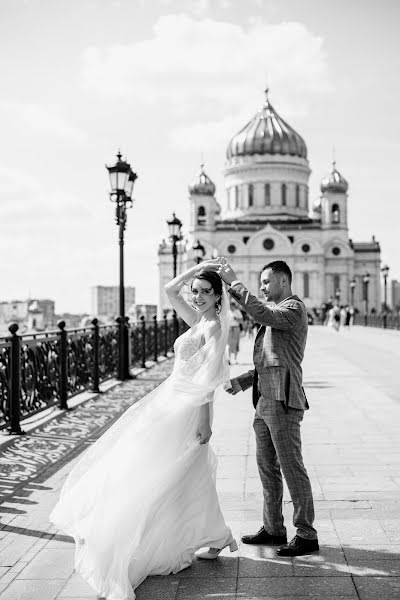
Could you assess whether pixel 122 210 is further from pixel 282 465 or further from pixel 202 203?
pixel 202 203

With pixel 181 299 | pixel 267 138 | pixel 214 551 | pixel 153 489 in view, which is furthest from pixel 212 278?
pixel 267 138

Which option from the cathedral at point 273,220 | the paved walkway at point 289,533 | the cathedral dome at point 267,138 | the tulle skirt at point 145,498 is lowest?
the paved walkway at point 289,533

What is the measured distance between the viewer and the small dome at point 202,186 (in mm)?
97438

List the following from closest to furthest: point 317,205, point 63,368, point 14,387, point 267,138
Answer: point 14,387 < point 63,368 < point 267,138 < point 317,205

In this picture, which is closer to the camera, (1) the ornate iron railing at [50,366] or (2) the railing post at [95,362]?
(1) the ornate iron railing at [50,366]

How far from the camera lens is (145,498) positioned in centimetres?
452

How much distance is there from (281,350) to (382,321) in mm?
50398

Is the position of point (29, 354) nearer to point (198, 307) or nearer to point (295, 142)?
point (198, 307)

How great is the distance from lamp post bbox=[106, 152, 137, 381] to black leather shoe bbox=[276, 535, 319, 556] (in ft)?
37.5

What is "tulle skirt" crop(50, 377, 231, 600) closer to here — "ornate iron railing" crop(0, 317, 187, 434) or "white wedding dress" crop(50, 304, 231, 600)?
"white wedding dress" crop(50, 304, 231, 600)

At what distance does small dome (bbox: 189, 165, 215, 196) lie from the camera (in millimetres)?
97438

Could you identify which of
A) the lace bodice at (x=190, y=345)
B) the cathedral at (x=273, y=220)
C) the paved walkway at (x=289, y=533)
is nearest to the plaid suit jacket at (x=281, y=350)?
the lace bodice at (x=190, y=345)

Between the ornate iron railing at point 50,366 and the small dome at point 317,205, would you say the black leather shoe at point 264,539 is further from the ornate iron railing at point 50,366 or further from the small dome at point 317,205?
the small dome at point 317,205

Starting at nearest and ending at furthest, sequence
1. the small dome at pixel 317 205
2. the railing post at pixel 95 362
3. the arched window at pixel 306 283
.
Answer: the railing post at pixel 95 362 → the arched window at pixel 306 283 → the small dome at pixel 317 205
